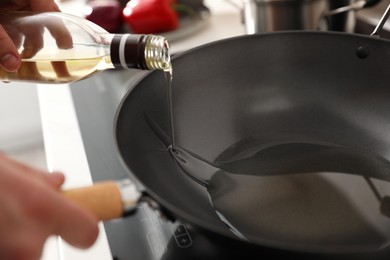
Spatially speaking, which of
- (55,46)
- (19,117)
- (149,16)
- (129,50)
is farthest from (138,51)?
(19,117)

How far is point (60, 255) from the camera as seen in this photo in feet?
1.51

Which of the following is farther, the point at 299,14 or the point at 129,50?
the point at 299,14

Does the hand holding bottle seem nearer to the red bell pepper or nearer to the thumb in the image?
the thumb

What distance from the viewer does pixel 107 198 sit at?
0.36m

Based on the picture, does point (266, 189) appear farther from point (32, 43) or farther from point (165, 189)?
point (32, 43)

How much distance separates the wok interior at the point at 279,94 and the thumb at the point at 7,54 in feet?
0.51

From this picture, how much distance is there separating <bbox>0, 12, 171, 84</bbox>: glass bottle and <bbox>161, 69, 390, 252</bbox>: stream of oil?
0.11m

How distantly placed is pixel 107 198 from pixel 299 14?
0.50 m

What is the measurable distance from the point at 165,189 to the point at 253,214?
103mm

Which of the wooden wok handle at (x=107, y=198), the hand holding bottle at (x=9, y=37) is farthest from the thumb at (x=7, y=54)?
the wooden wok handle at (x=107, y=198)

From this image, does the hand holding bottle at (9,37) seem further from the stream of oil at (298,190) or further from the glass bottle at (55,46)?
the stream of oil at (298,190)

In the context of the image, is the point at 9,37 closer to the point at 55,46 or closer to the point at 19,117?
the point at 55,46

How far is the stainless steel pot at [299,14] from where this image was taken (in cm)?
74

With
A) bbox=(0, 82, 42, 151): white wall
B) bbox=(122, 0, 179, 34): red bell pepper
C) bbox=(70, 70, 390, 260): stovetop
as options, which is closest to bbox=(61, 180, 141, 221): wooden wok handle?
bbox=(70, 70, 390, 260): stovetop
